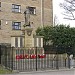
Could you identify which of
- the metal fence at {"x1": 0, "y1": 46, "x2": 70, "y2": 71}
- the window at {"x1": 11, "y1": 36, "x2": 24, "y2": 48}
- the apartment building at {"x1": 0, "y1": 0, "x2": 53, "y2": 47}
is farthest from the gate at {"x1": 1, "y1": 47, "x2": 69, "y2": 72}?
the apartment building at {"x1": 0, "y1": 0, "x2": 53, "y2": 47}

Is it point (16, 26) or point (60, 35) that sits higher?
point (16, 26)

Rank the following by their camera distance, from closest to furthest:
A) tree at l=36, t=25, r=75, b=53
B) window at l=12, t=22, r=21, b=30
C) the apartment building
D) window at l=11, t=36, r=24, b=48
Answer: window at l=11, t=36, r=24, b=48 < tree at l=36, t=25, r=75, b=53 < the apartment building < window at l=12, t=22, r=21, b=30

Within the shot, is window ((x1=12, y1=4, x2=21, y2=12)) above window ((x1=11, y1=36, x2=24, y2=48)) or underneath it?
above

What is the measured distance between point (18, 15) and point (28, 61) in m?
26.6

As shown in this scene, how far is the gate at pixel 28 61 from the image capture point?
2680cm

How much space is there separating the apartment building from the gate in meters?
20.9

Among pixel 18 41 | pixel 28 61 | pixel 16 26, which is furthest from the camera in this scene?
pixel 16 26

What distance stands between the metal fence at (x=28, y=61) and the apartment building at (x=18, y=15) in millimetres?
20811

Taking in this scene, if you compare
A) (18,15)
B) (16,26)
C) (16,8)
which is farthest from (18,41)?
(16,8)

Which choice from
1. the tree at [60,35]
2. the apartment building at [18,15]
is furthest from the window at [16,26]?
the tree at [60,35]

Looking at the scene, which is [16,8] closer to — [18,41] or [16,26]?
[16,26]

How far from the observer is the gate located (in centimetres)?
2680

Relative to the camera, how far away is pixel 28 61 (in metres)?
28.4

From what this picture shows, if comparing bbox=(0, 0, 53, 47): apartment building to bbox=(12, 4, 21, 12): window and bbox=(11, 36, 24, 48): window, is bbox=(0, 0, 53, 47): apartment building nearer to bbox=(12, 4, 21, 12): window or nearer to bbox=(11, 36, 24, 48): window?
bbox=(12, 4, 21, 12): window
